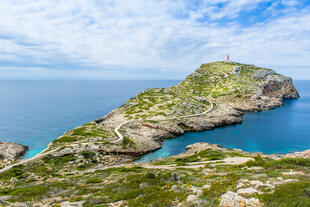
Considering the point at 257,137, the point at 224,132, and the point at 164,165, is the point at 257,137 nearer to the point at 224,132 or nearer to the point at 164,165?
the point at 224,132

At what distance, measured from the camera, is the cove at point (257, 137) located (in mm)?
61781

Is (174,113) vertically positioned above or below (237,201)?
below

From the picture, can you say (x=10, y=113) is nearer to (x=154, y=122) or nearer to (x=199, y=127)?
(x=154, y=122)

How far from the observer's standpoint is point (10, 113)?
11794cm

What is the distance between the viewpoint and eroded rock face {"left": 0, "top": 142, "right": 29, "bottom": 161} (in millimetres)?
52469

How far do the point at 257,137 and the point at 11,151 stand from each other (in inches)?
3584

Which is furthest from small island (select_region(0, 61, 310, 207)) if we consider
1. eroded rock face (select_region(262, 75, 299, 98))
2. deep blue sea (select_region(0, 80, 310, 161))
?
deep blue sea (select_region(0, 80, 310, 161))

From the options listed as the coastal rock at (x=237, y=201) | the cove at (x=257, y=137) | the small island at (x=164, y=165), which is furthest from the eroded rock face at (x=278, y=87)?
the coastal rock at (x=237, y=201)

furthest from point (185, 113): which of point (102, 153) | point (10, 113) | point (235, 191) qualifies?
point (10, 113)

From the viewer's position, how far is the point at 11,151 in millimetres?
56312

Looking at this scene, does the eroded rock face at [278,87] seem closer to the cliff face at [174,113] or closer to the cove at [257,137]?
the cliff face at [174,113]

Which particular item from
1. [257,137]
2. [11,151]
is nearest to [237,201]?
[11,151]

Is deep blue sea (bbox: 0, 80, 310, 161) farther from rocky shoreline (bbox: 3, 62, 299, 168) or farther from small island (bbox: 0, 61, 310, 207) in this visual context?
small island (bbox: 0, 61, 310, 207)

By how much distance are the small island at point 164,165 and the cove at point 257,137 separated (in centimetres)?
435
